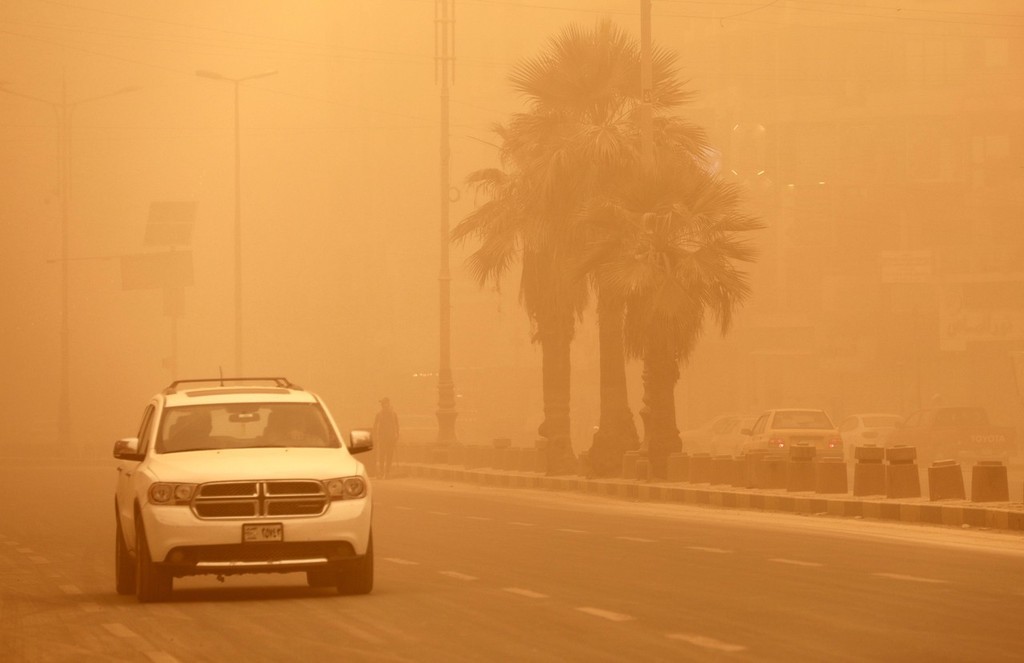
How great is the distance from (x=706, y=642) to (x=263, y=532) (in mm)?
4178

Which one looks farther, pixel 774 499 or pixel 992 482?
pixel 774 499

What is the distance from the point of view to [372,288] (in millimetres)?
127750

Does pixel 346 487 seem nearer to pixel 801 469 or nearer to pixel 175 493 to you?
pixel 175 493

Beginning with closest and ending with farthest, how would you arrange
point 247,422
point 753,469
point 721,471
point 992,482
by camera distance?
point 247,422 → point 992,482 → point 753,469 → point 721,471

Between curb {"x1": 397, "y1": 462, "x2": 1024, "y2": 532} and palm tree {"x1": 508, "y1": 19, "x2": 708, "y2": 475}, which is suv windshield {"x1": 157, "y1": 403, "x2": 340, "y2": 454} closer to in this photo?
curb {"x1": 397, "y1": 462, "x2": 1024, "y2": 532}

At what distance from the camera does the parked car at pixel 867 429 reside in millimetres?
51312

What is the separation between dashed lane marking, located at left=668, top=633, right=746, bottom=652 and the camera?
1143 centimetres

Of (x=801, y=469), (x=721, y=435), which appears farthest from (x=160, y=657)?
(x=721, y=435)

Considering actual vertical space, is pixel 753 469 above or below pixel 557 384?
below

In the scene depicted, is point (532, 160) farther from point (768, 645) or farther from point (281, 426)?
point (768, 645)

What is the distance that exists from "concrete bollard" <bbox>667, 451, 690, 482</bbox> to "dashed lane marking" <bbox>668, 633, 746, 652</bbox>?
81.5 feet

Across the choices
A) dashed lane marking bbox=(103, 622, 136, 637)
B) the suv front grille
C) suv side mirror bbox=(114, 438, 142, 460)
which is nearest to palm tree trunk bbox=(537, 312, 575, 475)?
suv side mirror bbox=(114, 438, 142, 460)

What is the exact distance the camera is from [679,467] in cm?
3703

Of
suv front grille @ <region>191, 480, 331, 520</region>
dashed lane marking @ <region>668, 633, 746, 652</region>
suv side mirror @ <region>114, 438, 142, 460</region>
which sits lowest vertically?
dashed lane marking @ <region>668, 633, 746, 652</region>
